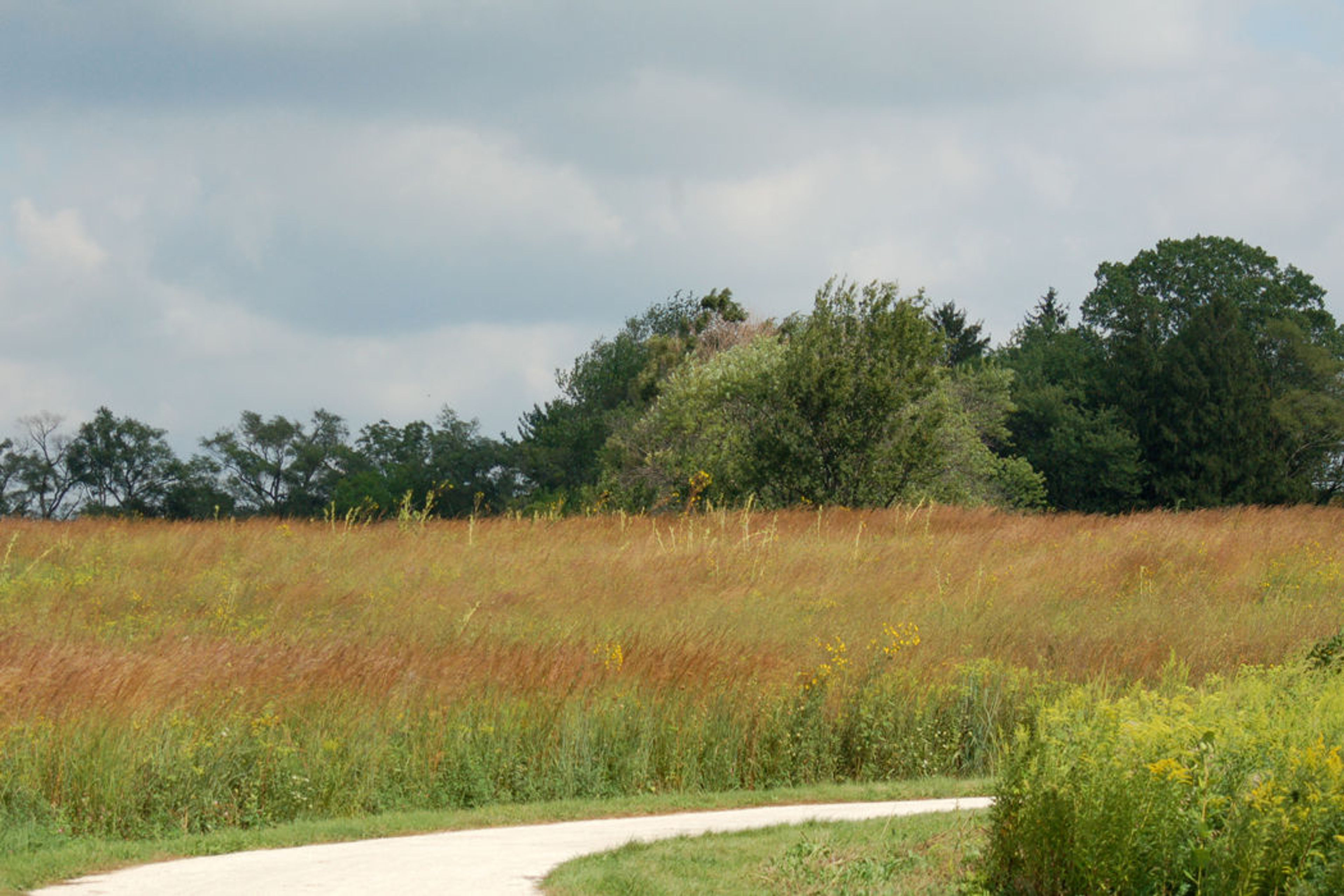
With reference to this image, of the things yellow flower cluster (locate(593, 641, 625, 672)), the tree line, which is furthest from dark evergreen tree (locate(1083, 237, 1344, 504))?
yellow flower cluster (locate(593, 641, 625, 672))

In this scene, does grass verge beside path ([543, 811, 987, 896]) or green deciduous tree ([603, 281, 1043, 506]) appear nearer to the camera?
grass verge beside path ([543, 811, 987, 896])

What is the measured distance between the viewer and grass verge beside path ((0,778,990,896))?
932 centimetres

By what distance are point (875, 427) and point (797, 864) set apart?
23.7m

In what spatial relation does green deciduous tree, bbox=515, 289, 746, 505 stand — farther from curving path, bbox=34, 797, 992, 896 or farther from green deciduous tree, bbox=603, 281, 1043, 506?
curving path, bbox=34, 797, 992, 896

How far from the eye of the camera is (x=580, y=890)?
26.2 feet

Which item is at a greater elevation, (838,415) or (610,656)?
(838,415)

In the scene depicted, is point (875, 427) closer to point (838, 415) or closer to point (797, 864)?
point (838, 415)

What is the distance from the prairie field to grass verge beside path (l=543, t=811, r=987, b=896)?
141 inches

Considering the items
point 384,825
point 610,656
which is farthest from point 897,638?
point 384,825

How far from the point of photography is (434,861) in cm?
898

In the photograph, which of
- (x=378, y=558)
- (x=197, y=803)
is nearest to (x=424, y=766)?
(x=197, y=803)

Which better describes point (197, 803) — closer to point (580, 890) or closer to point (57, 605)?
point (580, 890)

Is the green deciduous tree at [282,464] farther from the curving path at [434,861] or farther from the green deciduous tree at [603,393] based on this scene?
the curving path at [434,861]

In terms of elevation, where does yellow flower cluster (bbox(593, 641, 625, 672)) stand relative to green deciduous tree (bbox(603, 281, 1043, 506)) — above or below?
below
